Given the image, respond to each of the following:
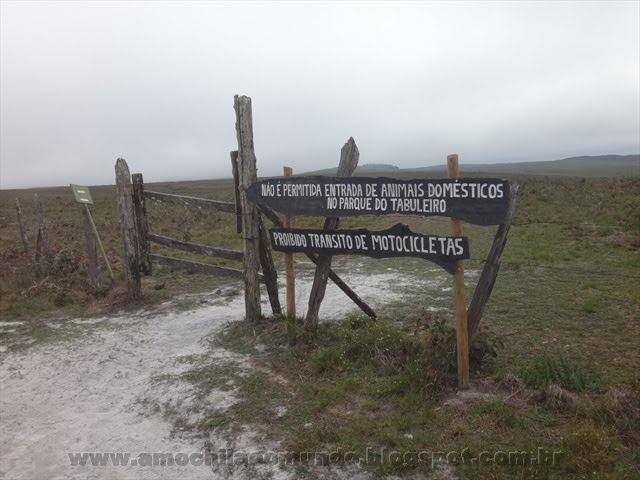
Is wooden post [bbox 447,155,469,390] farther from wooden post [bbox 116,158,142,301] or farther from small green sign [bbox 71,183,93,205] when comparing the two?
small green sign [bbox 71,183,93,205]

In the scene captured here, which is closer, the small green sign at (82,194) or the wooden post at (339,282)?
the wooden post at (339,282)

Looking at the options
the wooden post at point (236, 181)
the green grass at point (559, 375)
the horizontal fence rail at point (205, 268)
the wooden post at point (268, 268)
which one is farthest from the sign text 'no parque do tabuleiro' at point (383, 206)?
the horizontal fence rail at point (205, 268)

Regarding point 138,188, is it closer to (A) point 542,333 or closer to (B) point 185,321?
(B) point 185,321

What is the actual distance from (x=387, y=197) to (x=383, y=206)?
12cm

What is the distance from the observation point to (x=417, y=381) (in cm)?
516

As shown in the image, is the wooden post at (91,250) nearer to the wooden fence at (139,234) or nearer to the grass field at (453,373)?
the grass field at (453,373)

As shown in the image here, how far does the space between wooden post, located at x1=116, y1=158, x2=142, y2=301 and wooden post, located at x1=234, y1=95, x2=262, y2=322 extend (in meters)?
2.85

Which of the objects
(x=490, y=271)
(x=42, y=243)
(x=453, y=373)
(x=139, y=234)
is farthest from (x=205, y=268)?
(x=42, y=243)

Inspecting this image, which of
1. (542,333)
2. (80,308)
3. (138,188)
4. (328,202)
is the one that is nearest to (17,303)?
(80,308)

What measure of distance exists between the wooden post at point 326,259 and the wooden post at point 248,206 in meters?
1.17

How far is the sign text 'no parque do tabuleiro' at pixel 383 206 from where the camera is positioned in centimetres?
492

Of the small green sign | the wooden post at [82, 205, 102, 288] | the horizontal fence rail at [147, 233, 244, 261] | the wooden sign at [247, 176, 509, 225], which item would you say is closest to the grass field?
the wooden post at [82, 205, 102, 288]

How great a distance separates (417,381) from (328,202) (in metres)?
2.35

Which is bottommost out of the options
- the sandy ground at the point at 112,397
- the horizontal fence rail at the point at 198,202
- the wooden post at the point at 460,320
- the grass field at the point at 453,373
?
the sandy ground at the point at 112,397
